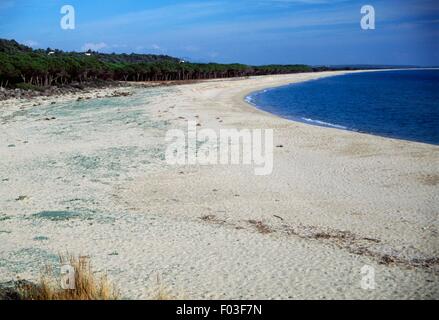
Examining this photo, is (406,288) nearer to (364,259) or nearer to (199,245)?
(364,259)

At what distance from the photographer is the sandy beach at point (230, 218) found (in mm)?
7504

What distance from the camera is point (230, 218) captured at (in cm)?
1052

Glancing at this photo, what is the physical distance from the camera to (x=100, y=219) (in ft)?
34.0

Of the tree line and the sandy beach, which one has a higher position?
the tree line

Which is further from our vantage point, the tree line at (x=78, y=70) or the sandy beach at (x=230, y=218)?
the tree line at (x=78, y=70)

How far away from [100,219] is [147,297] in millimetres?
3997

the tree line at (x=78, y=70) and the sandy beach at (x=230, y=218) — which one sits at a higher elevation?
the tree line at (x=78, y=70)

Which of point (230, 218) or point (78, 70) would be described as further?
point (78, 70)

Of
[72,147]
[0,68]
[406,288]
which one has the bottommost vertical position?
[406,288]

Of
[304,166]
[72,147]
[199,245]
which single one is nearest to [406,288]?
[199,245]

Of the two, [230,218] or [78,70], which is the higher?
[78,70]

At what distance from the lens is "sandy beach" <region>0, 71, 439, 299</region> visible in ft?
24.6

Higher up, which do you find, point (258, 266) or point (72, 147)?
point (72, 147)

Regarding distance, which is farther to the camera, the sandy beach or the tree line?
the tree line
